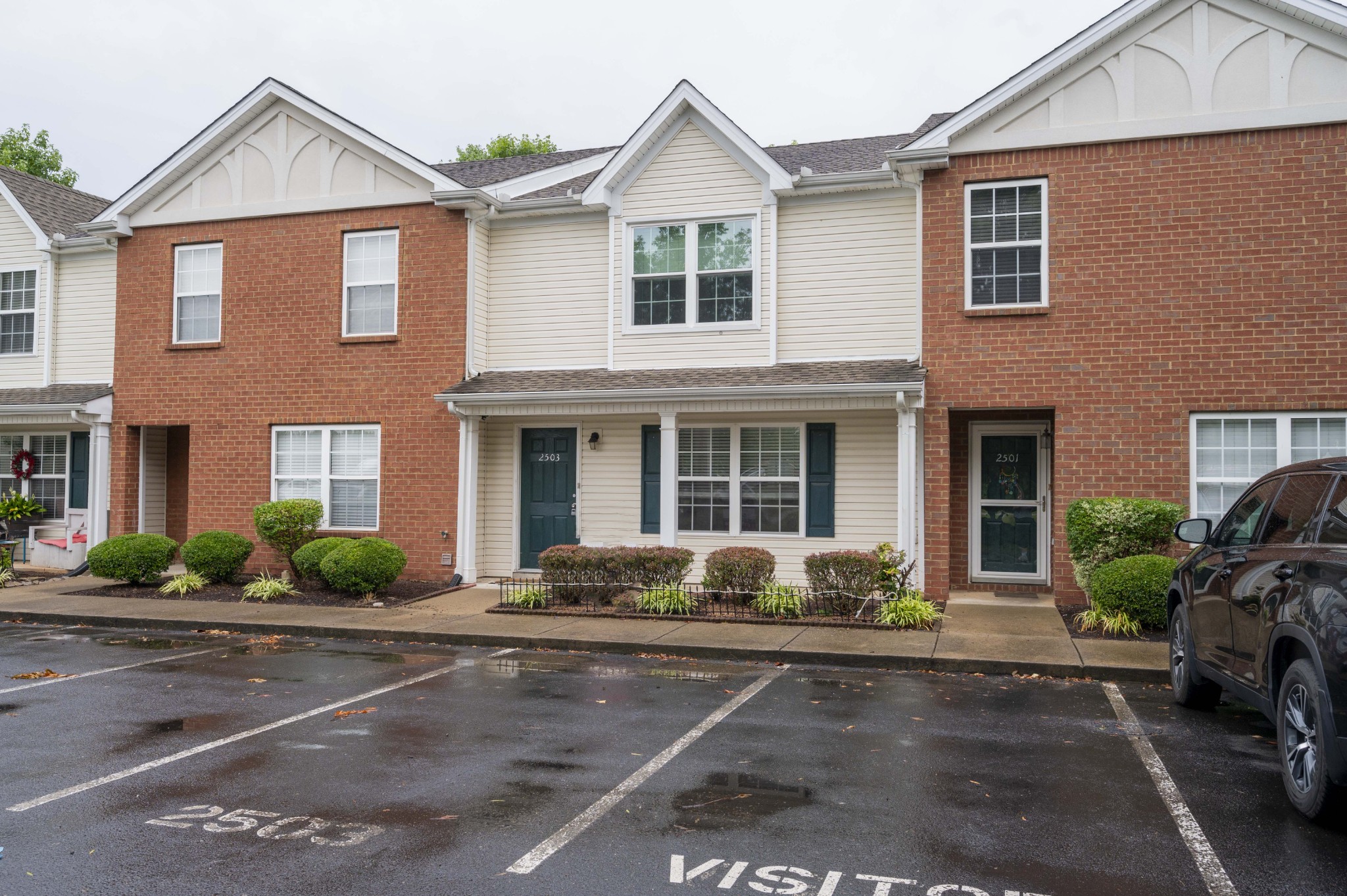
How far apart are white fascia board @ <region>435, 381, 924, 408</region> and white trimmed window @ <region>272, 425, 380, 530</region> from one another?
1.82m

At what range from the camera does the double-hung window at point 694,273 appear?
14.1m

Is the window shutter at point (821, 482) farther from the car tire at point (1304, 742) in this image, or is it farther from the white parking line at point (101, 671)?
the car tire at point (1304, 742)

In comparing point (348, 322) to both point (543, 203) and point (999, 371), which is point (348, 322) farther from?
point (999, 371)

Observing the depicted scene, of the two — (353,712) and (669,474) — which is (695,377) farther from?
(353,712)

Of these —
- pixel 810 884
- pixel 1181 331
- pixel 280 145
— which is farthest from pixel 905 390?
pixel 280 145

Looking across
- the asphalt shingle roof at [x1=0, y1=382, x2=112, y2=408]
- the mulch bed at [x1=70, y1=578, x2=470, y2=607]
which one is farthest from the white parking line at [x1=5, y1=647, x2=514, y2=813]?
the asphalt shingle roof at [x1=0, y1=382, x2=112, y2=408]

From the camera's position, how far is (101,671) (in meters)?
9.12

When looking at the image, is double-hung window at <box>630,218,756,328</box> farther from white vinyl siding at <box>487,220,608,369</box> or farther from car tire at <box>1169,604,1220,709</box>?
car tire at <box>1169,604,1220,709</box>

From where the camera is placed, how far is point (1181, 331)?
11.9 meters

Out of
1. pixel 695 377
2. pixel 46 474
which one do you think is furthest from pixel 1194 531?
pixel 46 474

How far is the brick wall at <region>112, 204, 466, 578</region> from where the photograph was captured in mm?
14844

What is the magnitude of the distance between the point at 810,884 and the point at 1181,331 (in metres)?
10.1

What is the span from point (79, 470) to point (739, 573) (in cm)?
1266

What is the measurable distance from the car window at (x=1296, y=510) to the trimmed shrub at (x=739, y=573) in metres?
6.49
